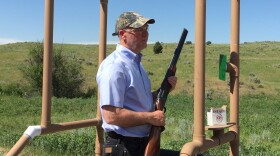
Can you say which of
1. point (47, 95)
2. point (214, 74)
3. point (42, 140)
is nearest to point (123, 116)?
point (47, 95)

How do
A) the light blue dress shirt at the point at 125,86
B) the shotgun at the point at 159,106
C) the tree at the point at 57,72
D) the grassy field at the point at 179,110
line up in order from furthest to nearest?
the tree at the point at 57,72
the grassy field at the point at 179,110
the shotgun at the point at 159,106
the light blue dress shirt at the point at 125,86

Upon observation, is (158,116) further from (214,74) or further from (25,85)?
(214,74)

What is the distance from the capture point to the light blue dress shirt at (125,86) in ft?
8.55

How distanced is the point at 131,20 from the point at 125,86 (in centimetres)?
44

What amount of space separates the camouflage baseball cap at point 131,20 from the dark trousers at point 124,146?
2.29 ft

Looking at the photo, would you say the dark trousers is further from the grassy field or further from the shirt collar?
the grassy field

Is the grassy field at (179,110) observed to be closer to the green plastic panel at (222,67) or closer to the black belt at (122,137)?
the green plastic panel at (222,67)

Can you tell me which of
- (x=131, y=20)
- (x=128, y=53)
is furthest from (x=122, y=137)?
(x=131, y=20)

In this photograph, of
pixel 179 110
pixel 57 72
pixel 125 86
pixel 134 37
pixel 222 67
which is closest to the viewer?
pixel 125 86

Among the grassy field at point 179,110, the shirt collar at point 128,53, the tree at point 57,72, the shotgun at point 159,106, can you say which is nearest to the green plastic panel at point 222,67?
the shotgun at point 159,106

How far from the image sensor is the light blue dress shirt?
261cm

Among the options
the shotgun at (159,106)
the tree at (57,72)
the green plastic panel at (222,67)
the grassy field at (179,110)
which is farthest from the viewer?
the tree at (57,72)

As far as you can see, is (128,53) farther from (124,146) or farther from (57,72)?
(57,72)

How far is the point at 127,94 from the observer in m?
2.70
